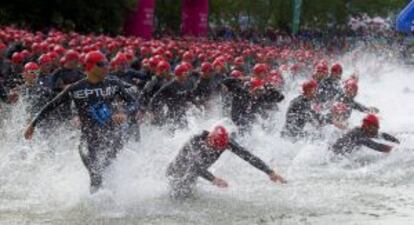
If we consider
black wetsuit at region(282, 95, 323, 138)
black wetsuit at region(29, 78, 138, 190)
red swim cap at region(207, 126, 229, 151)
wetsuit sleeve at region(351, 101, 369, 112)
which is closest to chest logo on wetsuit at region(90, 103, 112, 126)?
black wetsuit at region(29, 78, 138, 190)

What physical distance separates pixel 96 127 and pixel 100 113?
0.53ft

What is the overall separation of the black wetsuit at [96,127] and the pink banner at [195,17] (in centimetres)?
2285

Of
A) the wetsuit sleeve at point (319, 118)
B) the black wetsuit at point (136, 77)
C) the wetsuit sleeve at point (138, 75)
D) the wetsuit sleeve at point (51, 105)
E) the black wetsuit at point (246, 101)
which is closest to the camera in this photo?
the wetsuit sleeve at point (51, 105)

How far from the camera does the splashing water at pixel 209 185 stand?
882cm

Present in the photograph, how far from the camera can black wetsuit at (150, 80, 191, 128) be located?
12.6 metres

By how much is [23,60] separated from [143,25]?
15.3 m

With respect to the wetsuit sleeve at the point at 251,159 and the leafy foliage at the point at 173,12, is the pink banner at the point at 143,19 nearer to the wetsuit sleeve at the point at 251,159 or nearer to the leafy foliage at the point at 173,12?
the leafy foliage at the point at 173,12

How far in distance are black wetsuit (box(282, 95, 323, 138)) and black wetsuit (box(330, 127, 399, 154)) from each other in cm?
78

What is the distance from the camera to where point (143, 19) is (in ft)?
99.1

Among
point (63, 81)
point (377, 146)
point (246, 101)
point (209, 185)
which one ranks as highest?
point (63, 81)

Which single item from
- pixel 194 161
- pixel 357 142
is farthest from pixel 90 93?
pixel 357 142

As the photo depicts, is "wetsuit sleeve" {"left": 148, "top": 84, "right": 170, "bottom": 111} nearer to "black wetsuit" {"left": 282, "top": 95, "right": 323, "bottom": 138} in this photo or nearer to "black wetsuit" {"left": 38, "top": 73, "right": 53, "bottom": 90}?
"black wetsuit" {"left": 38, "top": 73, "right": 53, "bottom": 90}

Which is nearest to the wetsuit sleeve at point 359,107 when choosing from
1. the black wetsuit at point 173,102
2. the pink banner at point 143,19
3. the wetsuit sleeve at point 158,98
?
the black wetsuit at point 173,102

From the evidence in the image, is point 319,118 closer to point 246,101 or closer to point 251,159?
point 246,101
